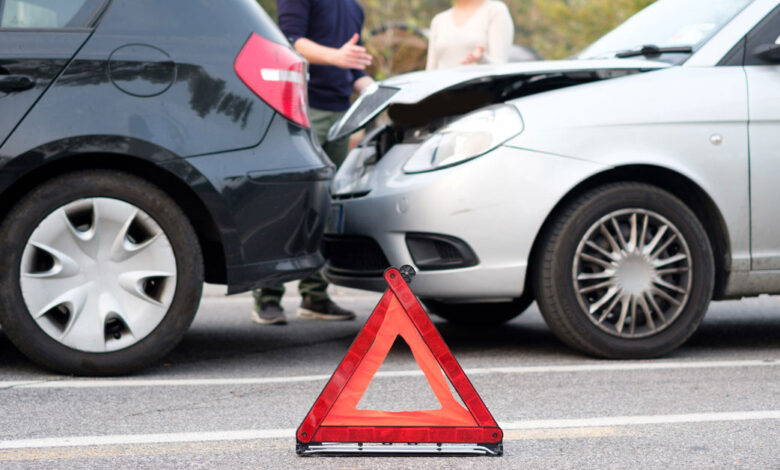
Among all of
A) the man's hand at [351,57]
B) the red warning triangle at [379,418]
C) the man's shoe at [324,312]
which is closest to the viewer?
the red warning triangle at [379,418]

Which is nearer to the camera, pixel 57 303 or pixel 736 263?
pixel 57 303

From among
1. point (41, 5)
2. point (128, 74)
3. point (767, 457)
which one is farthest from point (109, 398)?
point (767, 457)

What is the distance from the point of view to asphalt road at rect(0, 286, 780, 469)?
2.87 metres

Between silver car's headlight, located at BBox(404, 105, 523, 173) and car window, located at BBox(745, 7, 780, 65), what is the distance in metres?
1.13

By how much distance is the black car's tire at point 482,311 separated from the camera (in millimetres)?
5410

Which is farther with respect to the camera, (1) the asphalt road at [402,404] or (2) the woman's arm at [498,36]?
(2) the woman's arm at [498,36]

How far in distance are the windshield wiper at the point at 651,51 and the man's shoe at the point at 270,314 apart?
2.25 metres

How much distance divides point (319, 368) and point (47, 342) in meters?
1.10

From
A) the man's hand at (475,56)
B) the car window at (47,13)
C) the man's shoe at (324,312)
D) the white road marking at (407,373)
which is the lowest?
the man's shoe at (324,312)

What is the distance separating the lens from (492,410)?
3.45 metres

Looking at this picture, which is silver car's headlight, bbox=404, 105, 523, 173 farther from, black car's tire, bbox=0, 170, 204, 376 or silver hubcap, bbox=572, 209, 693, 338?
black car's tire, bbox=0, 170, 204, 376

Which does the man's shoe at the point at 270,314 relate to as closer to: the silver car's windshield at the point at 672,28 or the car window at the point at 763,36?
the silver car's windshield at the point at 672,28

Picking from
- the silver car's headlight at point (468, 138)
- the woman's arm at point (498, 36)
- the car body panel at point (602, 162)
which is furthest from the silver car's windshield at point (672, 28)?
the silver car's headlight at point (468, 138)

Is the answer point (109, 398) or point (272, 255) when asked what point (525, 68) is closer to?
point (272, 255)
